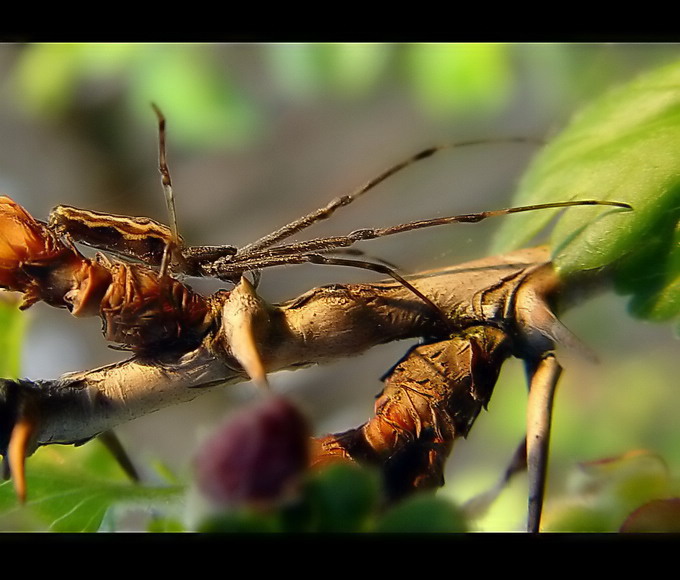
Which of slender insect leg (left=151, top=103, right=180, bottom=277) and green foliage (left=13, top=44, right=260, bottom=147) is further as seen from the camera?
green foliage (left=13, top=44, right=260, bottom=147)

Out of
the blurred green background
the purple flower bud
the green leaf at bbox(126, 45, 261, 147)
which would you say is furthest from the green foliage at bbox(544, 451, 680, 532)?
the green leaf at bbox(126, 45, 261, 147)

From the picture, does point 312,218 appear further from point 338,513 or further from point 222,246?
point 338,513

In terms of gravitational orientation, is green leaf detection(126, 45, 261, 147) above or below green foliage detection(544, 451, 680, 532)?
above

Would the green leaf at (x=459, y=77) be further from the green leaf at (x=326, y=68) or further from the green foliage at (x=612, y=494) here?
the green foliage at (x=612, y=494)

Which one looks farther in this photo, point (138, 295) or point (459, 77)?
point (459, 77)

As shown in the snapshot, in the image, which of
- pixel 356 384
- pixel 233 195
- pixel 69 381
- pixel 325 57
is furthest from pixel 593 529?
pixel 233 195

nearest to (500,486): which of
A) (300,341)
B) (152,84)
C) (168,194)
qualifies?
(300,341)

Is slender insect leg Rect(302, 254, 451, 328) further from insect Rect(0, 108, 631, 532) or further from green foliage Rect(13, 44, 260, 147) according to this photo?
green foliage Rect(13, 44, 260, 147)

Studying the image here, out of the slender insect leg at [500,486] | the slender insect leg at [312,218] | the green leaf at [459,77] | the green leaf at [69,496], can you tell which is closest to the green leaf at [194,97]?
the green leaf at [459,77]

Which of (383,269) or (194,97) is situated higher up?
(194,97)
